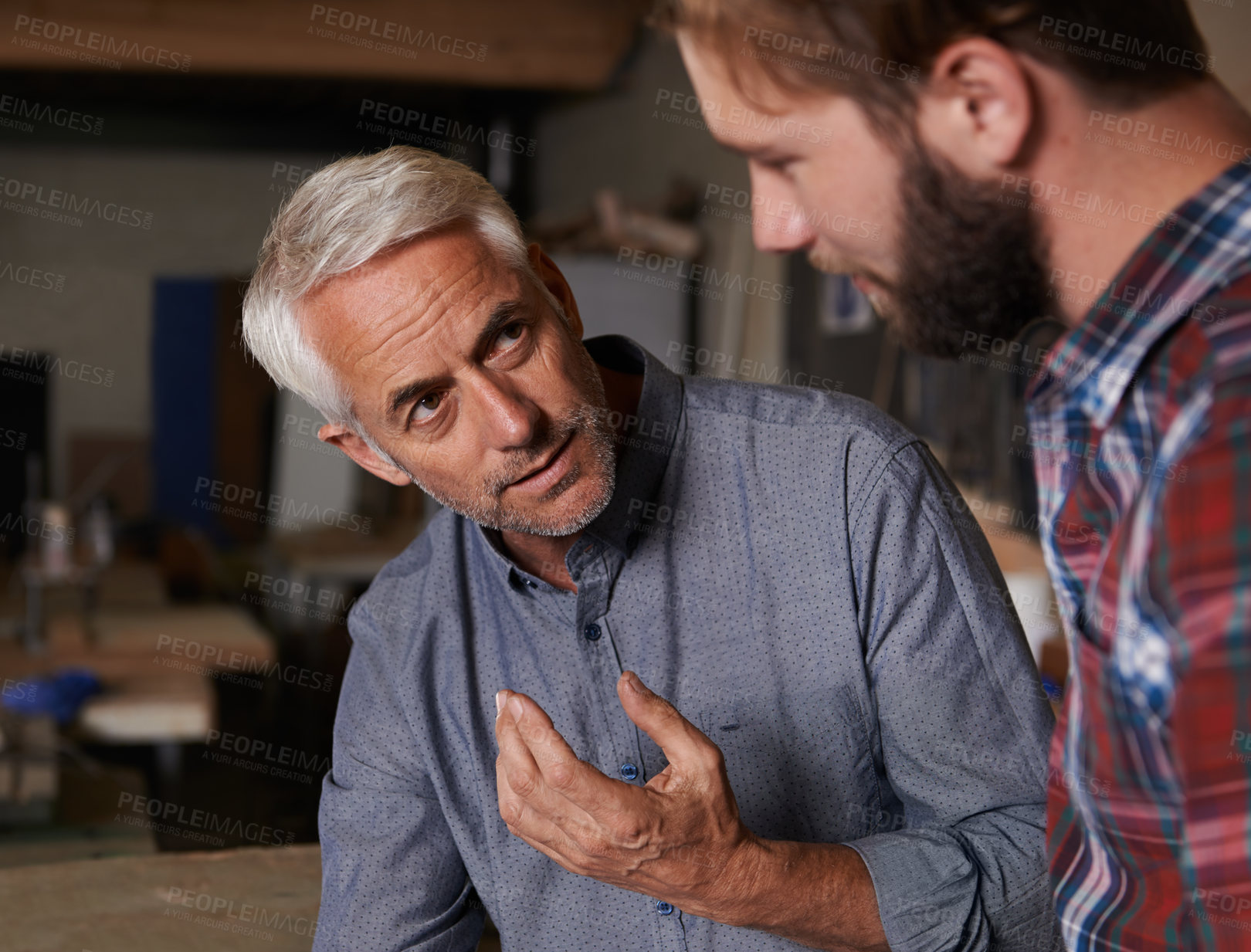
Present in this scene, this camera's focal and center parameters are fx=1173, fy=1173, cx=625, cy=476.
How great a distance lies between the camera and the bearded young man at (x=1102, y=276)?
65 centimetres

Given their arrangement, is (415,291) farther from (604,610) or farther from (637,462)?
(604,610)

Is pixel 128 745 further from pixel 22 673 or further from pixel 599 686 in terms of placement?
pixel 599 686

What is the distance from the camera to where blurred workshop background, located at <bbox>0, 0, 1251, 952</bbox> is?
2.96m

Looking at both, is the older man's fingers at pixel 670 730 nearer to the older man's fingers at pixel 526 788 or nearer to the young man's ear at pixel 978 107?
the older man's fingers at pixel 526 788

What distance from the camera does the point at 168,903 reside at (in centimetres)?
176

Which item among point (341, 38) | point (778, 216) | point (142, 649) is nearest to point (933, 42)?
point (778, 216)

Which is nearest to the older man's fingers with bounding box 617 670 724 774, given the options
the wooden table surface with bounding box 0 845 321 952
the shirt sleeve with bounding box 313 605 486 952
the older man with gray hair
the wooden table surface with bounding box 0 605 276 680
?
the older man with gray hair

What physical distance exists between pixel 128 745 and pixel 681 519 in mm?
3721

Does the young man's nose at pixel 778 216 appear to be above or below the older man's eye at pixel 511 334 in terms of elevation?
above

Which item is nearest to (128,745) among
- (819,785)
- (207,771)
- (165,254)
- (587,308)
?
(207,771)

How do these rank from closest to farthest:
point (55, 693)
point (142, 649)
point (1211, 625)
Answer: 1. point (1211, 625)
2. point (55, 693)
3. point (142, 649)

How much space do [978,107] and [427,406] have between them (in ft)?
2.76

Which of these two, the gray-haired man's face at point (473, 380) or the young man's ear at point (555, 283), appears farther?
the young man's ear at point (555, 283)

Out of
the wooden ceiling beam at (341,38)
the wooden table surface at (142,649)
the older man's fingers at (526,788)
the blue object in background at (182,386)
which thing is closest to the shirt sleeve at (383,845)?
the older man's fingers at (526,788)
